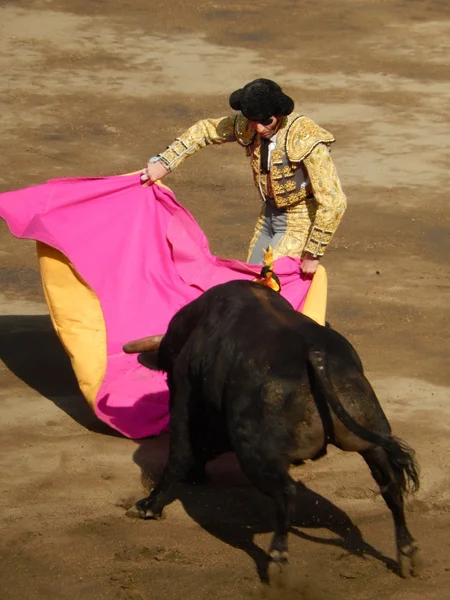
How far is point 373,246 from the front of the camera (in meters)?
8.38

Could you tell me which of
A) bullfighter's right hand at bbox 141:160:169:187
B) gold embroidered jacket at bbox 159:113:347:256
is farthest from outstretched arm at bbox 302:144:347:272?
bullfighter's right hand at bbox 141:160:169:187

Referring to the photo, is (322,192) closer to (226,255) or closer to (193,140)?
(193,140)

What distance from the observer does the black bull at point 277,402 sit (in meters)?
4.08

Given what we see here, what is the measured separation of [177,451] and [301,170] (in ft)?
5.21

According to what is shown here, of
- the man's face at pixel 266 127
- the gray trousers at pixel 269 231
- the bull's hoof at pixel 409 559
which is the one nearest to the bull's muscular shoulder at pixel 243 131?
the man's face at pixel 266 127

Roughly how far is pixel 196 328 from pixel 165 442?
3.35 ft

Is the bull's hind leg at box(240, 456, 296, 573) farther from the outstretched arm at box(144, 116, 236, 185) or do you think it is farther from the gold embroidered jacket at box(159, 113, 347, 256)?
the outstretched arm at box(144, 116, 236, 185)

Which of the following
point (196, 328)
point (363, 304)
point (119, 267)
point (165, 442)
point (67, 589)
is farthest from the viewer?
point (363, 304)

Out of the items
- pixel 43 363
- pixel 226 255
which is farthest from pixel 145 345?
pixel 226 255

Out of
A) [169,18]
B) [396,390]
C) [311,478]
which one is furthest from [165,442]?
[169,18]

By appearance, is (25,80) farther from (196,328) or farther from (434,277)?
(196,328)

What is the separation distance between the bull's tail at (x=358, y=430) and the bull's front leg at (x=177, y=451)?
0.76 m

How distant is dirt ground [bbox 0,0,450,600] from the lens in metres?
4.50

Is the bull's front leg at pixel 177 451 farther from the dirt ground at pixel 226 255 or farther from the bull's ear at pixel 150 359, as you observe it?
the bull's ear at pixel 150 359
